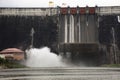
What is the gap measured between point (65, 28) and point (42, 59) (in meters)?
10.5

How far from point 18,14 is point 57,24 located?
9.45 meters

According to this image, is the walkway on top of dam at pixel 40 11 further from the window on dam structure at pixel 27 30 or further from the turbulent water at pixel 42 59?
the turbulent water at pixel 42 59

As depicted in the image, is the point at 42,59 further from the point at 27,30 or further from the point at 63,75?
the point at 63,75

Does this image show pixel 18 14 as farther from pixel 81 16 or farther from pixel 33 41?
pixel 81 16

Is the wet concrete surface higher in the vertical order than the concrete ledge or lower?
higher

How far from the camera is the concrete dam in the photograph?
280ft

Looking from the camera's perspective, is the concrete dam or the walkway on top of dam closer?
the concrete dam

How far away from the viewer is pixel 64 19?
88.4m

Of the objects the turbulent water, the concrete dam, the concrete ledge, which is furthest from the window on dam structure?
the concrete ledge

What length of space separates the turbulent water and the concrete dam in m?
2.77

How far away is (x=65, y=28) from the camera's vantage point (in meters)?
87.4

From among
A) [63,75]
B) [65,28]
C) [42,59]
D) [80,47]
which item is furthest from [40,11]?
[63,75]

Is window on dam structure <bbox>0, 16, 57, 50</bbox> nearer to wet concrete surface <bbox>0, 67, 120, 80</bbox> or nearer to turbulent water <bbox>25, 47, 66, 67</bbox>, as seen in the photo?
turbulent water <bbox>25, 47, 66, 67</bbox>

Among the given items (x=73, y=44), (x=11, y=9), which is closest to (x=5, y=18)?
(x=11, y=9)
